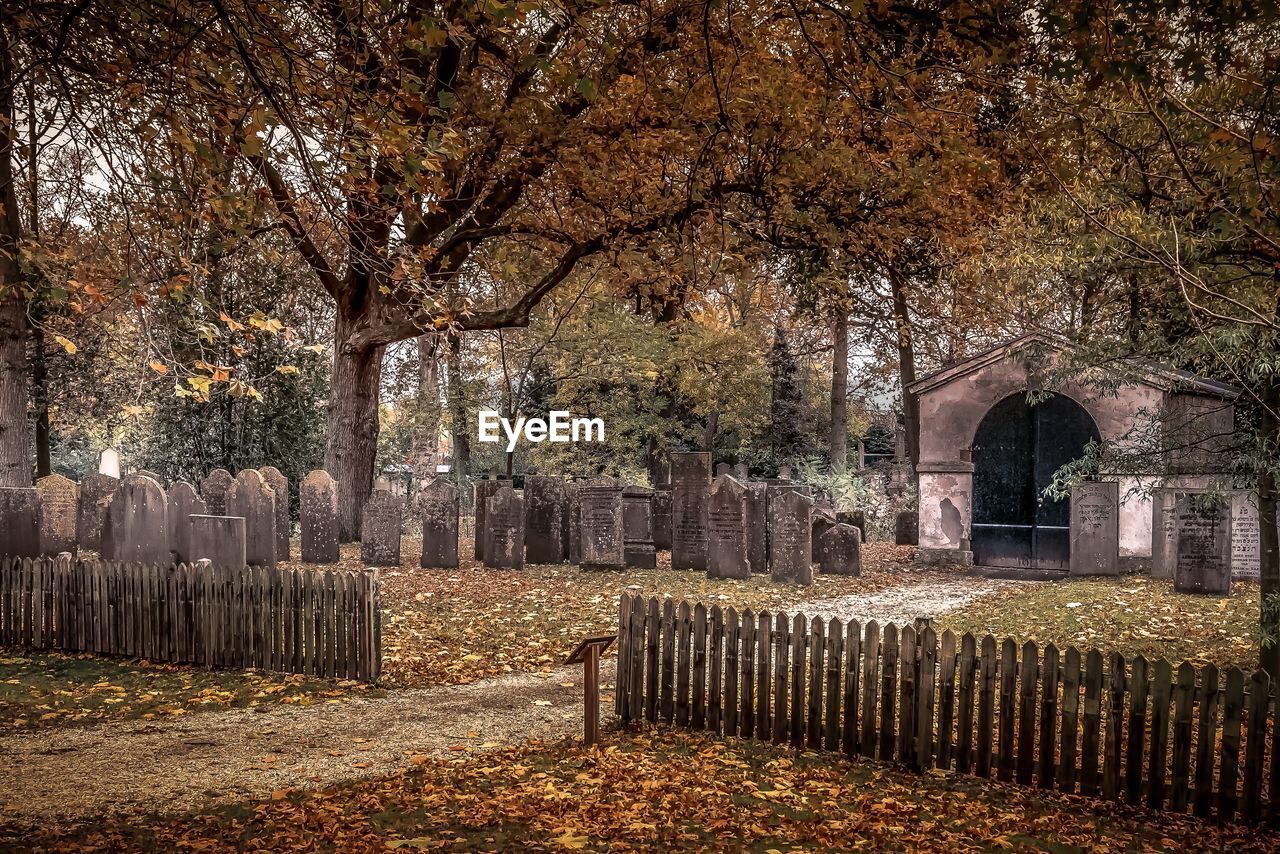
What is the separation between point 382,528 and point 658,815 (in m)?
12.6

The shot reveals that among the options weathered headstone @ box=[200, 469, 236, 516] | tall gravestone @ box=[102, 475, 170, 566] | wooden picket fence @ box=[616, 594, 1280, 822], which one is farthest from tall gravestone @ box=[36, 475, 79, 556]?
wooden picket fence @ box=[616, 594, 1280, 822]

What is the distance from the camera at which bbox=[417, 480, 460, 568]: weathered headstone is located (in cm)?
1769

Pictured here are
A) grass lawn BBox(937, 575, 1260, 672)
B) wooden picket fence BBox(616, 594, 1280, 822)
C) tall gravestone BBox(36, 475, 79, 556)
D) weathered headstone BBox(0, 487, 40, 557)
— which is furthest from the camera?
tall gravestone BBox(36, 475, 79, 556)

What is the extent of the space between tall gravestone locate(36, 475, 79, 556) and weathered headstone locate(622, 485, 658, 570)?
349 inches

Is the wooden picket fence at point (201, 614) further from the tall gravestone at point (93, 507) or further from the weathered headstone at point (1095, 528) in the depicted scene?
the weathered headstone at point (1095, 528)

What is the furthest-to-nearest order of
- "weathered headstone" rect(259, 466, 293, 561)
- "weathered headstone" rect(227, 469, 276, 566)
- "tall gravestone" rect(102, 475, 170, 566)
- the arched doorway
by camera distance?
1. the arched doorway
2. "weathered headstone" rect(259, 466, 293, 561)
3. "weathered headstone" rect(227, 469, 276, 566)
4. "tall gravestone" rect(102, 475, 170, 566)

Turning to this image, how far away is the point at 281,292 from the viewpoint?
78.9ft

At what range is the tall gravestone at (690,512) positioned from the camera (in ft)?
59.1

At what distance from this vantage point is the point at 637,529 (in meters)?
18.3

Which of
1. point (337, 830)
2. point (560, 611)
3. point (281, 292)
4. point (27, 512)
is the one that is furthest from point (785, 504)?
point (281, 292)

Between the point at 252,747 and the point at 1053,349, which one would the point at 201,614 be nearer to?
the point at 252,747

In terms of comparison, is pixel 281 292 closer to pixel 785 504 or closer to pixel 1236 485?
pixel 785 504

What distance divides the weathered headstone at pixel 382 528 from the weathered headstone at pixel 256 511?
6.16 ft

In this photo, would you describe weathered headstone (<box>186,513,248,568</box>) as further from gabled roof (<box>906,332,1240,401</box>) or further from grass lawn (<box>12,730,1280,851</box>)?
gabled roof (<box>906,332,1240,401</box>)
